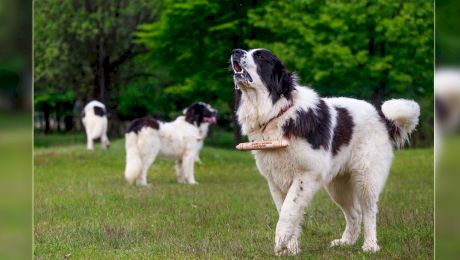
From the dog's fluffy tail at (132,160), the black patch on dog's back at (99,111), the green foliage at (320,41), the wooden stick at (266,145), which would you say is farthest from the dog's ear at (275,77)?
the black patch on dog's back at (99,111)

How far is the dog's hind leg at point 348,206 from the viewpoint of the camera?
5.10 metres

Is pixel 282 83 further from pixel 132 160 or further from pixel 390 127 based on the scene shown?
pixel 132 160

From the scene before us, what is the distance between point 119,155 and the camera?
35.6 feet

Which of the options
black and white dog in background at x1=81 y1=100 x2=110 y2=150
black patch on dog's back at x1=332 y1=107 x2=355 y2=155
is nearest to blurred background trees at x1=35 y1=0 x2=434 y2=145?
black and white dog in background at x1=81 y1=100 x2=110 y2=150

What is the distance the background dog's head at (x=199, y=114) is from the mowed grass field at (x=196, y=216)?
818 millimetres

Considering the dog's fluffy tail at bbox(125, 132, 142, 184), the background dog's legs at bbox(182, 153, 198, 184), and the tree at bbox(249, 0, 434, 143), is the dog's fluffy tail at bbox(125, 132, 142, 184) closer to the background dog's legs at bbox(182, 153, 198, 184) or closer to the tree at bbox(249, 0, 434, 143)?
the background dog's legs at bbox(182, 153, 198, 184)

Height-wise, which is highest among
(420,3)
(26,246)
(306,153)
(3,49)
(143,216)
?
(420,3)

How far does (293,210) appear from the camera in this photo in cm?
450

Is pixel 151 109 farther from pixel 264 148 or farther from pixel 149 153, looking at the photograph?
pixel 264 148

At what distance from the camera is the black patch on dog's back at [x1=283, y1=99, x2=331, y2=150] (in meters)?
4.55

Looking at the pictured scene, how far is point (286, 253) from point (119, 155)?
21.6 feet

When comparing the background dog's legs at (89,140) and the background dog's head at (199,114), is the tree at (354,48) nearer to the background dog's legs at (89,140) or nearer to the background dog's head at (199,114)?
the background dog's head at (199,114)

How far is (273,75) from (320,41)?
17.2ft

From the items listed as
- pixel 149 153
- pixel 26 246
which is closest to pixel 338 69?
pixel 149 153
